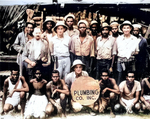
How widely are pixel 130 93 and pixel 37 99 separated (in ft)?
7.21

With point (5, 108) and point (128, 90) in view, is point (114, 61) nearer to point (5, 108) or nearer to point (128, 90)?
point (128, 90)

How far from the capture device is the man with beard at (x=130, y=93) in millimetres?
4875

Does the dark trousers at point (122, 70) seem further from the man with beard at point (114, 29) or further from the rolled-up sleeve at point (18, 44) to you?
the rolled-up sleeve at point (18, 44)

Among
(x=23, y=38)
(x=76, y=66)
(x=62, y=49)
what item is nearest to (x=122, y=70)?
(x=76, y=66)

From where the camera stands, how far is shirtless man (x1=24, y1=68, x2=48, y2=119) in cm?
484

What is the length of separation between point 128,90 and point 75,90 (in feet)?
4.11

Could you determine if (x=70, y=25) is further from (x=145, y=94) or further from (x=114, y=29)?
(x=145, y=94)

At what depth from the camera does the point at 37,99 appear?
4.88 meters

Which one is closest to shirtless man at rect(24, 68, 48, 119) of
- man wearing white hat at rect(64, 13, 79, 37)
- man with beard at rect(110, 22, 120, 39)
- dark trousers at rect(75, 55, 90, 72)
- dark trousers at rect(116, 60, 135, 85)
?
dark trousers at rect(75, 55, 90, 72)

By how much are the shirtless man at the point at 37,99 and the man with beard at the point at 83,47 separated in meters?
1.02

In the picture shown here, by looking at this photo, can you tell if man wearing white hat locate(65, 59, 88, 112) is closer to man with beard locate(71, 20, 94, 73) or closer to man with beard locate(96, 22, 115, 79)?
man with beard locate(71, 20, 94, 73)

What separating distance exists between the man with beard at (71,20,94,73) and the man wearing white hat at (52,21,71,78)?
0.17 m

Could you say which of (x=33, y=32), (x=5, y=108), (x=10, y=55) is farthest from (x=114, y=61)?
(x=5, y=108)

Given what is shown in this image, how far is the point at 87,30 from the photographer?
16.3 feet
